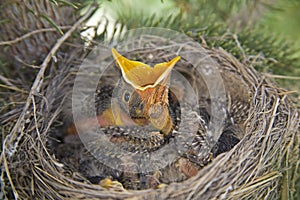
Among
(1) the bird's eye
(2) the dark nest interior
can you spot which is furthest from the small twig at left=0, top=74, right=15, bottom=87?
(1) the bird's eye

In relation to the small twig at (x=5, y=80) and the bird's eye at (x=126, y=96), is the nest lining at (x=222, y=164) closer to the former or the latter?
the small twig at (x=5, y=80)

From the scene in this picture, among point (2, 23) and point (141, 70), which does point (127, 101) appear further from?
point (2, 23)

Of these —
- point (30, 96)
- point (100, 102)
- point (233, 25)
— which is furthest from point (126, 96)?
point (233, 25)

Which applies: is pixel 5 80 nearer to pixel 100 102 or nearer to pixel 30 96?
pixel 30 96

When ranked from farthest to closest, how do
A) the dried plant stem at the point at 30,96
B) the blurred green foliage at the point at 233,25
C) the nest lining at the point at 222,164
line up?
the blurred green foliage at the point at 233,25, the dried plant stem at the point at 30,96, the nest lining at the point at 222,164

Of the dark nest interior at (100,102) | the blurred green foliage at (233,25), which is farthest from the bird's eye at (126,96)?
the blurred green foliage at (233,25)

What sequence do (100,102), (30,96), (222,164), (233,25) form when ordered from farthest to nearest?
(233,25) < (100,102) < (30,96) < (222,164)

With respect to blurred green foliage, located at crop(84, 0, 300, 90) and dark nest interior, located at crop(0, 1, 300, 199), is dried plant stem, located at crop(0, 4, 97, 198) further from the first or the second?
blurred green foliage, located at crop(84, 0, 300, 90)

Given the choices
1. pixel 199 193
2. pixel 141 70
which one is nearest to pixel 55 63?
pixel 141 70
